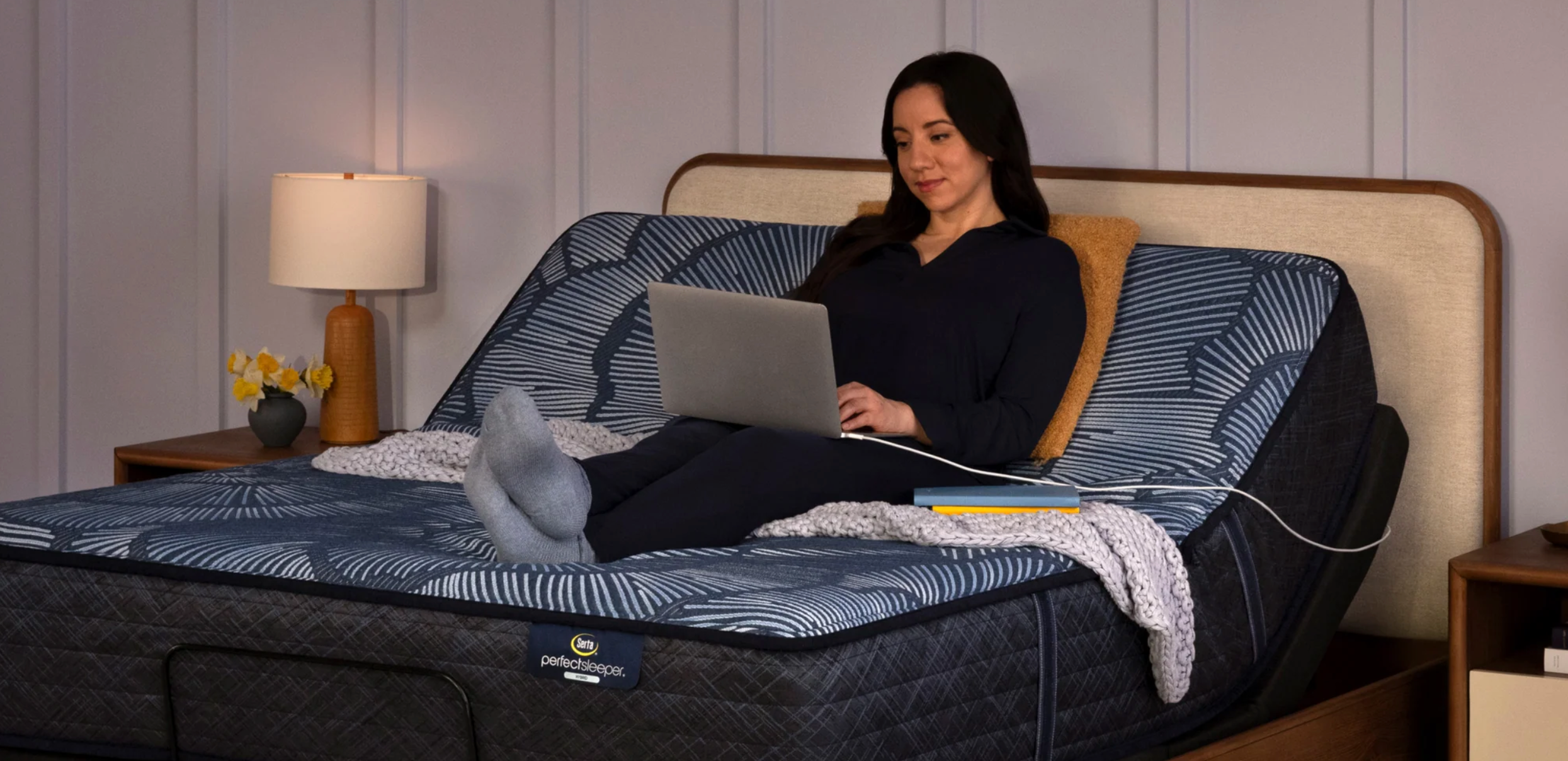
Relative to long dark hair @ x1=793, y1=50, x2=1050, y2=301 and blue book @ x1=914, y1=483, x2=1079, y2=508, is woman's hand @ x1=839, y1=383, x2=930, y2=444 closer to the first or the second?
blue book @ x1=914, y1=483, x2=1079, y2=508

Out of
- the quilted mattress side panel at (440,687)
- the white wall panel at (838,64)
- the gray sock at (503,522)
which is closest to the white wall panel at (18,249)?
the white wall panel at (838,64)

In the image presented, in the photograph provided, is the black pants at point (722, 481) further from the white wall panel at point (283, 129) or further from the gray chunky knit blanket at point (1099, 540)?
the white wall panel at point (283, 129)

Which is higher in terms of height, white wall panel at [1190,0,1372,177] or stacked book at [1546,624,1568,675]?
white wall panel at [1190,0,1372,177]

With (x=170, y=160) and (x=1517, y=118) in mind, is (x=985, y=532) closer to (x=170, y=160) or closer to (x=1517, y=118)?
(x=1517, y=118)

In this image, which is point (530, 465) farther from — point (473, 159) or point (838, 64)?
point (473, 159)

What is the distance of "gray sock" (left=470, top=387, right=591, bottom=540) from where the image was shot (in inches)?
77.4

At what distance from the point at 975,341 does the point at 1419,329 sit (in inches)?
31.1

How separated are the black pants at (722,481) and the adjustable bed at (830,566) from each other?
0.14 ft

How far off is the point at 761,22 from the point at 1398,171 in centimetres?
133

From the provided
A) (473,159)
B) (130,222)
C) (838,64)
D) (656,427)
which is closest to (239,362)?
(473,159)

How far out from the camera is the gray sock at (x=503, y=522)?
1.99m

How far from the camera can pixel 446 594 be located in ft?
6.18

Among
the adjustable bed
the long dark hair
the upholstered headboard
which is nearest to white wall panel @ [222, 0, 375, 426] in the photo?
the adjustable bed

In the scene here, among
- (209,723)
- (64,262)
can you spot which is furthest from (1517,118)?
(64,262)
